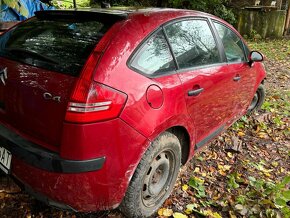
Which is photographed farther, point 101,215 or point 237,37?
point 237,37

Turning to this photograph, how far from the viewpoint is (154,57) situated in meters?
2.32

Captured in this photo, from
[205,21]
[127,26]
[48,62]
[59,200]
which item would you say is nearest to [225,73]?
[205,21]

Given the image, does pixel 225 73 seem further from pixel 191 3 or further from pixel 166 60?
pixel 191 3

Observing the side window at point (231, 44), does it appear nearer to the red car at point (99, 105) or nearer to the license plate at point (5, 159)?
the red car at point (99, 105)

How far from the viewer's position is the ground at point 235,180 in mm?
2633

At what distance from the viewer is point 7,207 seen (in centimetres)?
253

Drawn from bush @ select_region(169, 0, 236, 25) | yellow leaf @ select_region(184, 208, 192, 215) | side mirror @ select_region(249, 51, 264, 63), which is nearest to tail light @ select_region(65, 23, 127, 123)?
yellow leaf @ select_region(184, 208, 192, 215)

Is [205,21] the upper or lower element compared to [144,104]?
upper

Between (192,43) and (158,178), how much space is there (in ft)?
4.27

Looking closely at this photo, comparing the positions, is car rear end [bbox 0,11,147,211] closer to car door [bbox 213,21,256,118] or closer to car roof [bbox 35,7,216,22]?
car roof [bbox 35,7,216,22]

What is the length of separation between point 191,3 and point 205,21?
9156 millimetres

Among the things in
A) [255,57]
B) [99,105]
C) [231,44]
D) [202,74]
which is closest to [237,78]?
[231,44]

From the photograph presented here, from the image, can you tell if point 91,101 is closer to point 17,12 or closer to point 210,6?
point 17,12

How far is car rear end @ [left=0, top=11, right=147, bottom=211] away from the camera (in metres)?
1.89
